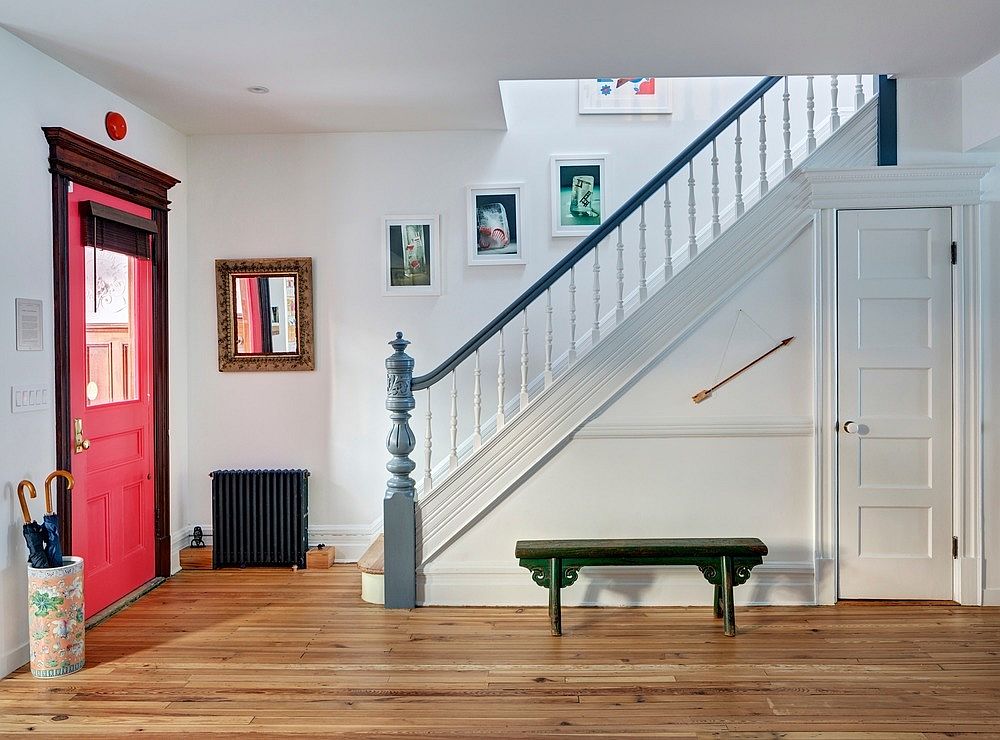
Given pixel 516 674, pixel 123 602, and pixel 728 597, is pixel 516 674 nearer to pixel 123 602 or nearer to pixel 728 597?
pixel 728 597

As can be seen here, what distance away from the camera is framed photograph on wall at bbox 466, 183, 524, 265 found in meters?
5.46

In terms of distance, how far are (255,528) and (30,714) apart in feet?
7.25

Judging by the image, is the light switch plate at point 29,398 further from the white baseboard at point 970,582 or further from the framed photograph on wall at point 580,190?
the white baseboard at point 970,582

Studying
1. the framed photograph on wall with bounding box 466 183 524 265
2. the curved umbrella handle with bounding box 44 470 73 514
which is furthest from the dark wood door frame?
the framed photograph on wall with bounding box 466 183 524 265

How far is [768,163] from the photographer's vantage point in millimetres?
5367

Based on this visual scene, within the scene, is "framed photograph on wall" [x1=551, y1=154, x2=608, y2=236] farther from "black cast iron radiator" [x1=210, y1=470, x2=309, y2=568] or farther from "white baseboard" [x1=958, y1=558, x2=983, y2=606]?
"white baseboard" [x1=958, y1=558, x2=983, y2=606]

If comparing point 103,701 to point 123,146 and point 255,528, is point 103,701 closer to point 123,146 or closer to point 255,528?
point 255,528

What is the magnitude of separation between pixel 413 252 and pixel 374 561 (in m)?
1.99

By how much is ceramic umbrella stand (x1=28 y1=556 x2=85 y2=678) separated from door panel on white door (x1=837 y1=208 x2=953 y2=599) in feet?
12.5

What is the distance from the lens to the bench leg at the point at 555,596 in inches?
162

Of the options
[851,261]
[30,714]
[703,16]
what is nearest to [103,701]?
[30,714]

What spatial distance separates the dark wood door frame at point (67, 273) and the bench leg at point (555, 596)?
2354mm

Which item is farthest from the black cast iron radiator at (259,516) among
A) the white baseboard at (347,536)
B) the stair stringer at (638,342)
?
the stair stringer at (638,342)

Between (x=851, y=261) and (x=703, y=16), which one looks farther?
(x=851, y=261)
